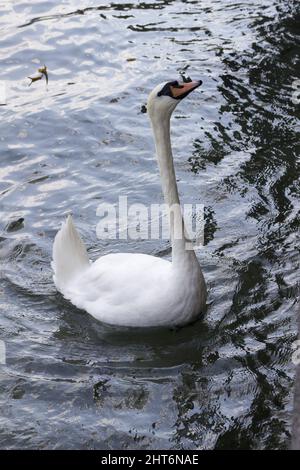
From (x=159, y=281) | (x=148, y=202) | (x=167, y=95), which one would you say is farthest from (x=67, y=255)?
(x=148, y=202)

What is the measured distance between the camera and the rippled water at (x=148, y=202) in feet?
17.9

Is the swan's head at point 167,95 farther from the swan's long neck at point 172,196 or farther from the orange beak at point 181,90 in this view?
the swan's long neck at point 172,196

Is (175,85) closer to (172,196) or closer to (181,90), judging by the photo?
(181,90)

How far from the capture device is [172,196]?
6176mm

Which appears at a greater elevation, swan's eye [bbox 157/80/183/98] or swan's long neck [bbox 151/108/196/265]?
swan's eye [bbox 157/80/183/98]

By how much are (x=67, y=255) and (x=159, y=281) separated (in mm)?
821

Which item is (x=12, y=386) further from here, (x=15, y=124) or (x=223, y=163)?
(x=15, y=124)

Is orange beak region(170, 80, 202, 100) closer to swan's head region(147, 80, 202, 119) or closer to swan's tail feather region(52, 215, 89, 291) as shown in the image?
swan's head region(147, 80, 202, 119)

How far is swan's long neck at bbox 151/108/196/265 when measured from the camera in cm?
602

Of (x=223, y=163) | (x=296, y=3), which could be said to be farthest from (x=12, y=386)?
(x=296, y=3)

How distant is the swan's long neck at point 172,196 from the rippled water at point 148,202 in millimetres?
556

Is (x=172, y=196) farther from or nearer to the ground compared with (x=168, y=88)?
nearer to the ground

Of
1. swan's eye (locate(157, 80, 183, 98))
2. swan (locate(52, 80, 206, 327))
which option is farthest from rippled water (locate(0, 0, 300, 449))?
swan's eye (locate(157, 80, 183, 98))

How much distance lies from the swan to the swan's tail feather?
224 millimetres
